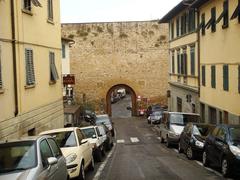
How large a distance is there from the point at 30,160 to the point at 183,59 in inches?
1266

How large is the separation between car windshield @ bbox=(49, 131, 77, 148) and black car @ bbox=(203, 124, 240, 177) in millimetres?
4405

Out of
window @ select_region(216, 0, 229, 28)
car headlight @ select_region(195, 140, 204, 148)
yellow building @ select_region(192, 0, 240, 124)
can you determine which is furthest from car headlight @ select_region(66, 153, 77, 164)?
window @ select_region(216, 0, 229, 28)

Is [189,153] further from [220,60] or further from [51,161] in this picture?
[51,161]

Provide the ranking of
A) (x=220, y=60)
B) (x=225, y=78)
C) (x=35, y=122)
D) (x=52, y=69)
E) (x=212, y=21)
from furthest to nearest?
(x=212, y=21) < (x=220, y=60) < (x=225, y=78) < (x=52, y=69) < (x=35, y=122)

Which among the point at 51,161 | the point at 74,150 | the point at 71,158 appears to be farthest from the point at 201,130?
the point at 51,161

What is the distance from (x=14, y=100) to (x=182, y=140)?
806 centimetres

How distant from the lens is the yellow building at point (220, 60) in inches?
1021

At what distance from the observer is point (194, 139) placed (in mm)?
21953

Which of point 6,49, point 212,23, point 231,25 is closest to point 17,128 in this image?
point 6,49

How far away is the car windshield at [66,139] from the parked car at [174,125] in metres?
12.7

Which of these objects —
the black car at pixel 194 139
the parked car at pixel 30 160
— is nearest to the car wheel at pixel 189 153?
the black car at pixel 194 139

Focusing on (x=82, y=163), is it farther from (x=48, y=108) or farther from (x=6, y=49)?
(x=48, y=108)

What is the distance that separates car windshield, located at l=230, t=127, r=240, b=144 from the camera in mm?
16152

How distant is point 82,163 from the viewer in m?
15.3
